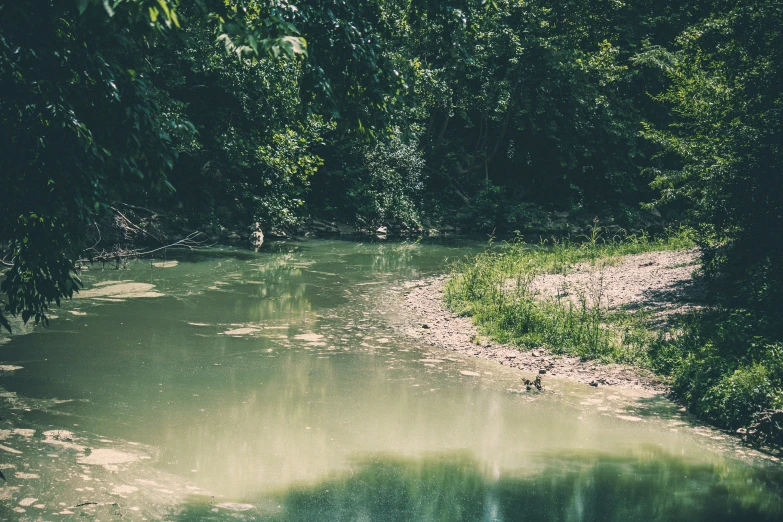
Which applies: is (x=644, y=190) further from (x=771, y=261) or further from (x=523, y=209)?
(x=771, y=261)

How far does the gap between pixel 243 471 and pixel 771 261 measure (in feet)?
22.2

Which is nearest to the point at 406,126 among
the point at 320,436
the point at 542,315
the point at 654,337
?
the point at 320,436

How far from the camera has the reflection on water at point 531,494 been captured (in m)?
5.85

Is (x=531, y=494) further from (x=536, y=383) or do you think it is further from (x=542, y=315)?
(x=542, y=315)

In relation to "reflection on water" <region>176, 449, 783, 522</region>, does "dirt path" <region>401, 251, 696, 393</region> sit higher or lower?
Answer: higher

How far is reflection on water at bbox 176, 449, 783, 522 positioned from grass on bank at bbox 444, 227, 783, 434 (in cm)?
127

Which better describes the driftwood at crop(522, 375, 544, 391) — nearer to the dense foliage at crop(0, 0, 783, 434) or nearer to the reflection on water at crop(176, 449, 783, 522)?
the dense foliage at crop(0, 0, 783, 434)

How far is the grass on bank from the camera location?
7.92 meters

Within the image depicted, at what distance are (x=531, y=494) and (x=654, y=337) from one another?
4.81m

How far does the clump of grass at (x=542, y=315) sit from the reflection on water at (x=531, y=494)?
309 centimetres

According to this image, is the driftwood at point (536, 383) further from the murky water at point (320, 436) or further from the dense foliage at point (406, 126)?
the dense foliage at point (406, 126)

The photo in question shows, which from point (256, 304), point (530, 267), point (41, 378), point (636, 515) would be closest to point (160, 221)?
point (256, 304)

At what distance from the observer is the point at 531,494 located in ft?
20.5

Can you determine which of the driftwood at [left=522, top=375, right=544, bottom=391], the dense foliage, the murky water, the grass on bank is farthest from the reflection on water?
the driftwood at [left=522, top=375, right=544, bottom=391]
